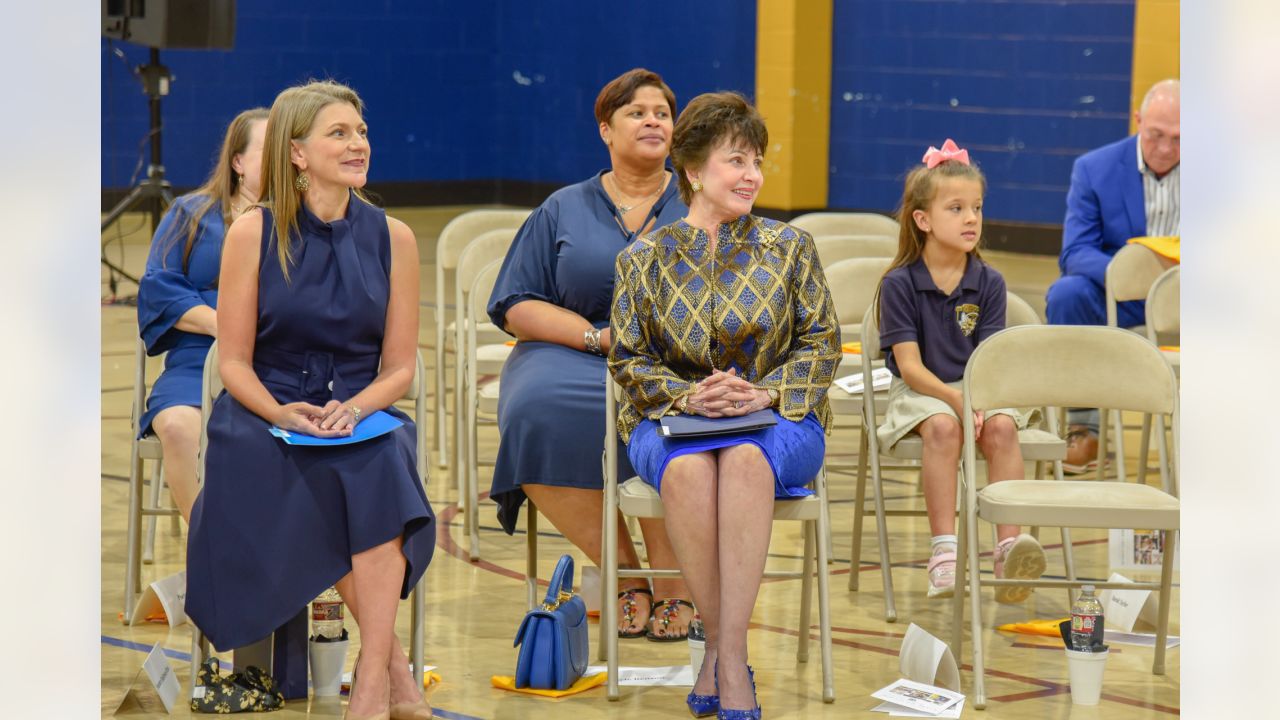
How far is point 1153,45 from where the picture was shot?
9.98m

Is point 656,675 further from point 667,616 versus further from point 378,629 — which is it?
point 378,629

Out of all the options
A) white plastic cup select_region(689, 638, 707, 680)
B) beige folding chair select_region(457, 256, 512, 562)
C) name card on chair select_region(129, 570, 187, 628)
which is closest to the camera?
white plastic cup select_region(689, 638, 707, 680)

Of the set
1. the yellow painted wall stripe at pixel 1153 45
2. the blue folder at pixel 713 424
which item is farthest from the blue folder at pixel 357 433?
the yellow painted wall stripe at pixel 1153 45

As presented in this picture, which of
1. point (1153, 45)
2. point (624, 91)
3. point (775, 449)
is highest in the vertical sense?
point (1153, 45)

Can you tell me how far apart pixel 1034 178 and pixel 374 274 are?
26.5 feet

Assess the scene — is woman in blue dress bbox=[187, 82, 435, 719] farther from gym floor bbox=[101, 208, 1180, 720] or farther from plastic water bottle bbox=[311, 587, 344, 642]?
gym floor bbox=[101, 208, 1180, 720]

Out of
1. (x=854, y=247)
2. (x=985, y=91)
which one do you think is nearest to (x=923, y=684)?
(x=854, y=247)

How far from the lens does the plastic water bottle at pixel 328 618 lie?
136 inches

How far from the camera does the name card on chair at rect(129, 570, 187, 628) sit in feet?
12.6

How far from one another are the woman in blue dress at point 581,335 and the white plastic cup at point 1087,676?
95 centimetres

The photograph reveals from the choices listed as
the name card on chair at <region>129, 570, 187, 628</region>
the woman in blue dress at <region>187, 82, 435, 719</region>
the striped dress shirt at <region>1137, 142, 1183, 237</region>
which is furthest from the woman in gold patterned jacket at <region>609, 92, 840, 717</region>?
the striped dress shirt at <region>1137, 142, 1183, 237</region>

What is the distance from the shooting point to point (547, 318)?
4145 millimetres

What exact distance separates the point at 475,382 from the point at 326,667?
4.94 feet

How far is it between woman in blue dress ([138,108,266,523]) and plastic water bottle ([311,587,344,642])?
658 millimetres
